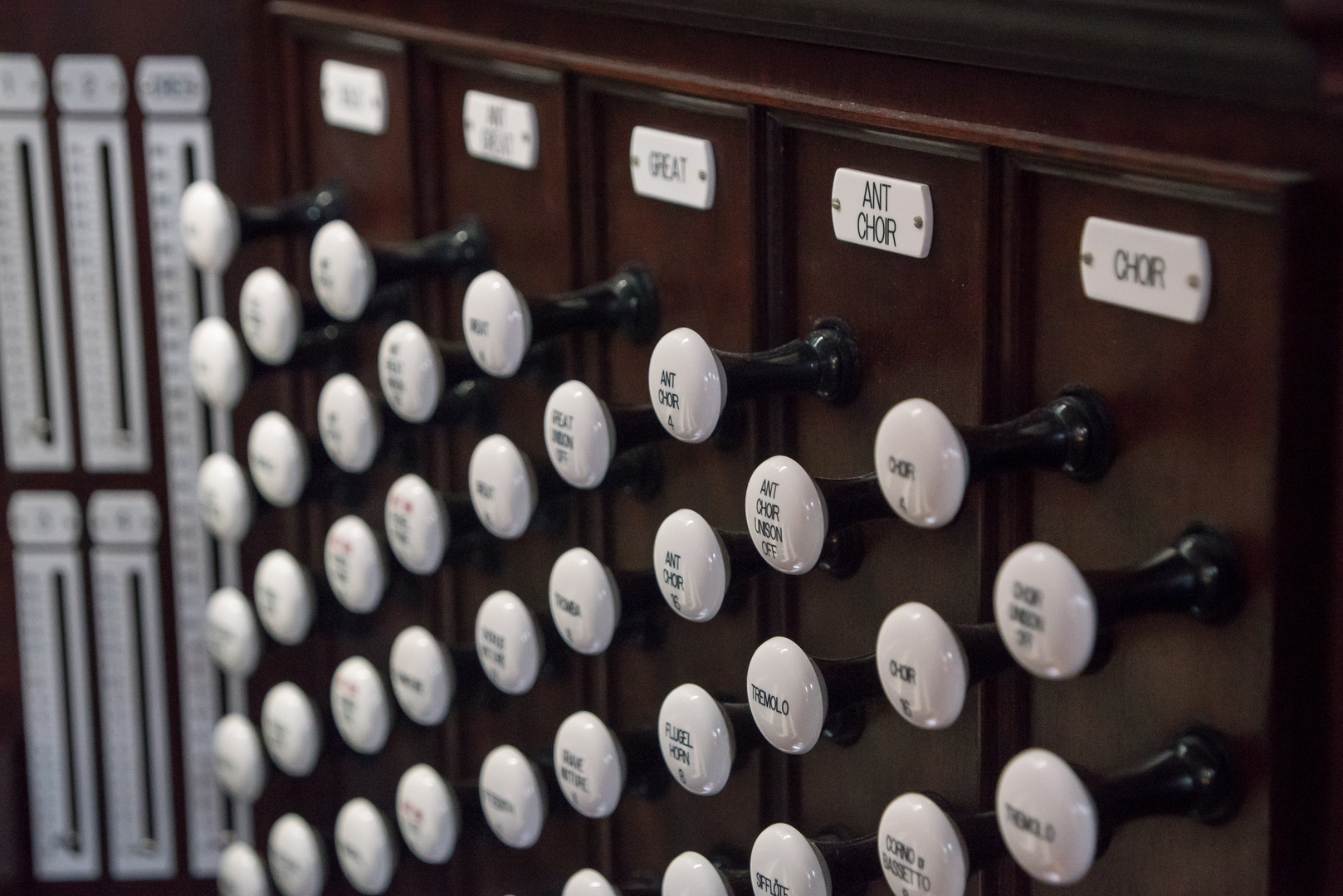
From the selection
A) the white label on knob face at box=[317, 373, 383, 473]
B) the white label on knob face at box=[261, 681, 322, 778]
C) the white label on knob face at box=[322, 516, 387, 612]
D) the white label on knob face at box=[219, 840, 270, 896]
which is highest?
the white label on knob face at box=[317, 373, 383, 473]

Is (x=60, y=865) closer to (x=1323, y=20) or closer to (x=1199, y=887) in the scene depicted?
(x=1199, y=887)

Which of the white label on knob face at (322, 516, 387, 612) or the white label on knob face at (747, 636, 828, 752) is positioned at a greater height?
the white label on knob face at (747, 636, 828, 752)

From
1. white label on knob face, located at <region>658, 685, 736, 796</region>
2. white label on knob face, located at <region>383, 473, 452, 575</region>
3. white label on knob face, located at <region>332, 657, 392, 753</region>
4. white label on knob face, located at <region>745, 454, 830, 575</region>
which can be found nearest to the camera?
white label on knob face, located at <region>745, 454, 830, 575</region>

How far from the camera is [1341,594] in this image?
69 cm

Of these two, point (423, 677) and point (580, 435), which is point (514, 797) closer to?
point (423, 677)

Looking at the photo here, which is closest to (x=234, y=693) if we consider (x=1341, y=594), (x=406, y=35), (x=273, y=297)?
(x=273, y=297)

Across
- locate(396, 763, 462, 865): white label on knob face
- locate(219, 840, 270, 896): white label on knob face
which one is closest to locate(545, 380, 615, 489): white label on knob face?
locate(396, 763, 462, 865): white label on knob face

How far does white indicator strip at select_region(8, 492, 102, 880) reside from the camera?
4.85ft

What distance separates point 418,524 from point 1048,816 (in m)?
0.54

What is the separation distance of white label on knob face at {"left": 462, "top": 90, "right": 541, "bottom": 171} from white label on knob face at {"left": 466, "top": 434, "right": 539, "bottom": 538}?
198mm

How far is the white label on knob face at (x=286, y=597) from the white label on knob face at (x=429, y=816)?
175 mm

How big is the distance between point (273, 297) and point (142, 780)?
536 millimetres

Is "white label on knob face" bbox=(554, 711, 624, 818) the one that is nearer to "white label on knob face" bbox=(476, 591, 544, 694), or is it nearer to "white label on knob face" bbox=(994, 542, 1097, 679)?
"white label on knob face" bbox=(476, 591, 544, 694)

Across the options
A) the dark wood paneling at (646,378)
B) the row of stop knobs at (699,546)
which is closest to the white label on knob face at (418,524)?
the row of stop knobs at (699,546)
